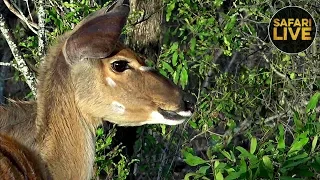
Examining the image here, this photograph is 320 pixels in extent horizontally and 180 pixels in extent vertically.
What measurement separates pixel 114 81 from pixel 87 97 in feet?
0.70

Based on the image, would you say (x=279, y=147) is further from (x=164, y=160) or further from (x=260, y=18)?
(x=260, y=18)

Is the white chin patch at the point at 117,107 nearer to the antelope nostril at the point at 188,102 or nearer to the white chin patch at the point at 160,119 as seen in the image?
the white chin patch at the point at 160,119

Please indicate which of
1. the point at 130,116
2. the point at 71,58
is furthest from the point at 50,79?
the point at 130,116

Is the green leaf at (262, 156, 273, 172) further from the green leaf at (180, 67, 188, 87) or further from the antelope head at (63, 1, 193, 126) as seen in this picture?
the green leaf at (180, 67, 188, 87)

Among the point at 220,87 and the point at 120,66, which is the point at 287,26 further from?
the point at 120,66

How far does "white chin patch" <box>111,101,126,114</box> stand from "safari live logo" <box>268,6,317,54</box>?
3011mm

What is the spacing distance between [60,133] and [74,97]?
10.7 inches

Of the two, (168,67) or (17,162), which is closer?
(17,162)

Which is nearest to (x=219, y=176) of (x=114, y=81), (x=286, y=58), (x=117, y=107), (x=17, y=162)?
(x=117, y=107)

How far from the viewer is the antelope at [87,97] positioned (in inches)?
223

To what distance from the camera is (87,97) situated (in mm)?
5883

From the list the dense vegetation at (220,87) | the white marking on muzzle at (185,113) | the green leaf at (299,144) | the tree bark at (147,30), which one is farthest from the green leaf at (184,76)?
the green leaf at (299,144)

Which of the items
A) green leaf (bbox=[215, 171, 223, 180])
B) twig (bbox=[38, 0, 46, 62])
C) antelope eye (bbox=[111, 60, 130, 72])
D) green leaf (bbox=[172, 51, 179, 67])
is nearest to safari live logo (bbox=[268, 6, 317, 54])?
green leaf (bbox=[172, 51, 179, 67])

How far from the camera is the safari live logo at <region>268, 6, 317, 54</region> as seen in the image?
8750 mm
